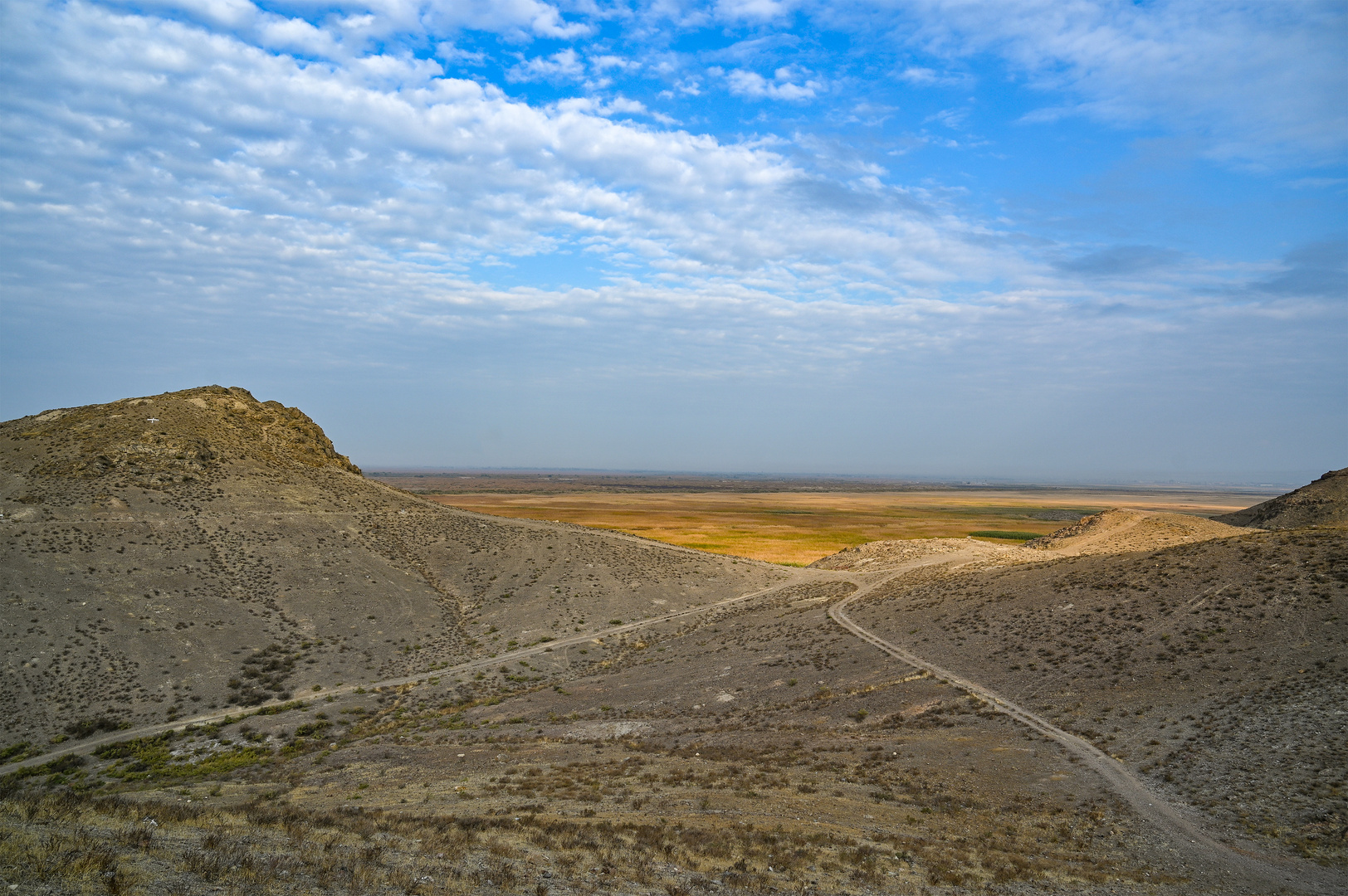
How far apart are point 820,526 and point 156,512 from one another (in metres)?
109

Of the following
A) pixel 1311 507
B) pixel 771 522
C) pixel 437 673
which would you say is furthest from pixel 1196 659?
pixel 771 522

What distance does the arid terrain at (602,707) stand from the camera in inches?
501

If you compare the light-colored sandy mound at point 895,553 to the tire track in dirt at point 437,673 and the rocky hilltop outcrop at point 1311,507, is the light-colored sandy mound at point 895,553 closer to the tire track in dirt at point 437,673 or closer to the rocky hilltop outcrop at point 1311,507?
the tire track in dirt at point 437,673

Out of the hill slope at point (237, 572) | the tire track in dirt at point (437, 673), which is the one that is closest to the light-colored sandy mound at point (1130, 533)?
the tire track in dirt at point (437, 673)

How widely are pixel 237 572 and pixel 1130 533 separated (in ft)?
246

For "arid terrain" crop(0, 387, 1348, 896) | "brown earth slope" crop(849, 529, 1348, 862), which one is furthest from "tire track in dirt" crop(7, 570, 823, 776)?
"brown earth slope" crop(849, 529, 1348, 862)

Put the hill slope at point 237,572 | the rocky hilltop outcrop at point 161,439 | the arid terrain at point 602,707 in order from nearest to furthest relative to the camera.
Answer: the arid terrain at point 602,707 < the hill slope at point 237,572 < the rocky hilltop outcrop at point 161,439

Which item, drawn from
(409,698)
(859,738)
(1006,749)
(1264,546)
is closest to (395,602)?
(409,698)

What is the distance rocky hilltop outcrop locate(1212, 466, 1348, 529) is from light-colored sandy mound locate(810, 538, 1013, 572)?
23375mm

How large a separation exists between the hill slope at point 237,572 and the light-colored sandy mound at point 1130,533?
2822 cm

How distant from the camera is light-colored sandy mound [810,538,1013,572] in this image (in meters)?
61.2

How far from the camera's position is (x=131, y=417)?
5284 centimetres

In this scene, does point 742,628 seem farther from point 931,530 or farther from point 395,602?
point 931,530

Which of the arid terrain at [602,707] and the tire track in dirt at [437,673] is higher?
the arid terrain at [602,707]
